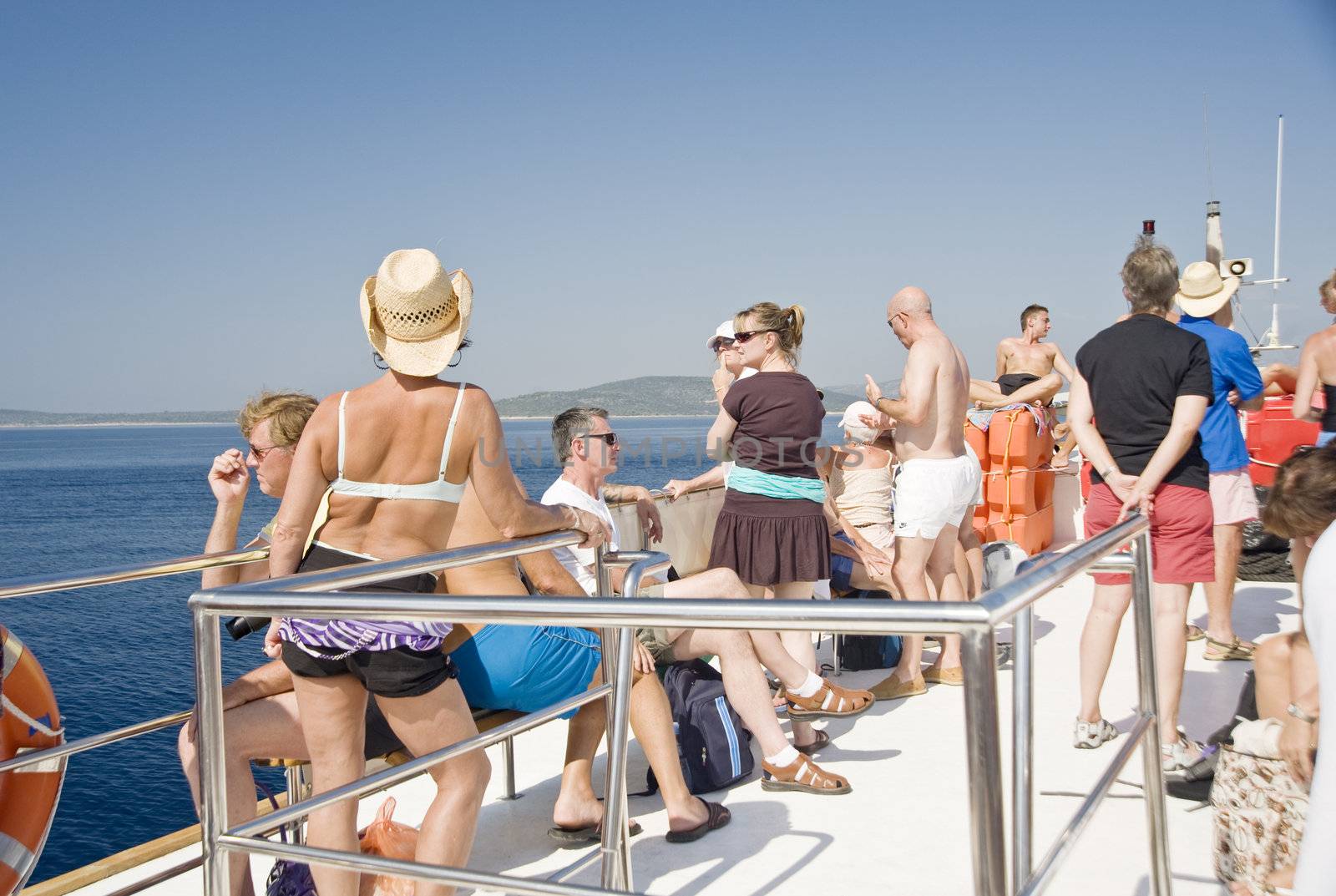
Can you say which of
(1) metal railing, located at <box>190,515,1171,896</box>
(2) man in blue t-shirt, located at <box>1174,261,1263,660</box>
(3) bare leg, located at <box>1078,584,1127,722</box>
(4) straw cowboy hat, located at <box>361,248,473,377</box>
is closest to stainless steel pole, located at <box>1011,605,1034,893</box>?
(1) metal railing, located at <box>190,515,1171,896</box>

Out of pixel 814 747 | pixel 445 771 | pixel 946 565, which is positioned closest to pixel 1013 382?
pixel 946 565

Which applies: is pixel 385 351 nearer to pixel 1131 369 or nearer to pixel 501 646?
pixel 501 646

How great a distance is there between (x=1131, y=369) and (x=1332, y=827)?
7.26ft

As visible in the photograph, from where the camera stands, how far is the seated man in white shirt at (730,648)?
338 centimetres

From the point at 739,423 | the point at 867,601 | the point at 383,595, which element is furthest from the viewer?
the point at 739,423

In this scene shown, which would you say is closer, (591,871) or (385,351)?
(385,351)

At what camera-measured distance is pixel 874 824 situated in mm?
3150

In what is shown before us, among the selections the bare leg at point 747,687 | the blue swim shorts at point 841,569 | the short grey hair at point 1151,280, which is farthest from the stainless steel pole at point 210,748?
the blue swim shorts at point 841,569

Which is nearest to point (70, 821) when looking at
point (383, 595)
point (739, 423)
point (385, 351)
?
point (739, 423)

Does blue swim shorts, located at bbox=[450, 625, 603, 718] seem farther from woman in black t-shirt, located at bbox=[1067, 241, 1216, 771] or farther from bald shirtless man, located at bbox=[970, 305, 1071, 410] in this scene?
bald shirtless man, located at bbox=[970, 305, 1071, 410]

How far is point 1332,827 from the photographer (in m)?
1.60

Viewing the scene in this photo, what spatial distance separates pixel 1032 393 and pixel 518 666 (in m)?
6.23

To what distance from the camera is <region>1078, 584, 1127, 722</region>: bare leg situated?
3514mm

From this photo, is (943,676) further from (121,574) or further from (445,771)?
(121,574)
